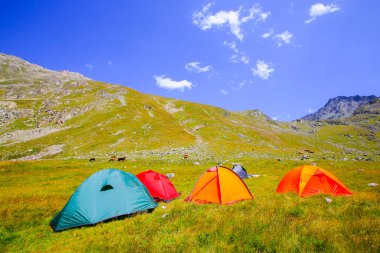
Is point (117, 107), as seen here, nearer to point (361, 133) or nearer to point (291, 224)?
point (291, 224)

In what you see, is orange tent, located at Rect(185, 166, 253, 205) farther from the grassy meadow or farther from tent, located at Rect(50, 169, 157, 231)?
tent, located at Rect(50, 169, 157, 231)

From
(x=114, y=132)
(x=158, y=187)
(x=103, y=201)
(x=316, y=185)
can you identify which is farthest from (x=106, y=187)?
(x=114, y=132)

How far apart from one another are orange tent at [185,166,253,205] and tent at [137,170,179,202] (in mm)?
2238

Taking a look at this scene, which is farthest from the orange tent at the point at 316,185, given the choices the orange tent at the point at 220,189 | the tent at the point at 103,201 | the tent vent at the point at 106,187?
the tent vent at the point at 106,187

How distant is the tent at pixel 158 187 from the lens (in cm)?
1653

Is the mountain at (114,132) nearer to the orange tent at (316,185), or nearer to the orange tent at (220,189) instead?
the orange tent at (316,185)

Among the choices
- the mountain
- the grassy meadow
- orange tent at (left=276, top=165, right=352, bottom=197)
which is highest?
the mountain

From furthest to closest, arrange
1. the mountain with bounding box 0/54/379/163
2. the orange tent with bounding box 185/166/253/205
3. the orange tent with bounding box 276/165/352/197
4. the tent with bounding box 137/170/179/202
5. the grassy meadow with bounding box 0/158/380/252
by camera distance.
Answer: the mountain with bounding box 0/54/379/163 < the tent with bounding box 137/170/179/202 < the orange tent with bounding box 276/165/352/197 < the orange tent with bounding box 185/166/253/205 < the grassy meadow with bounding box 0/158/380/252

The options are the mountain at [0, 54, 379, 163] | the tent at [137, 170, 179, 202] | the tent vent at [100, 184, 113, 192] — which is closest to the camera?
the tent vent at [100, 184, 113, 192]

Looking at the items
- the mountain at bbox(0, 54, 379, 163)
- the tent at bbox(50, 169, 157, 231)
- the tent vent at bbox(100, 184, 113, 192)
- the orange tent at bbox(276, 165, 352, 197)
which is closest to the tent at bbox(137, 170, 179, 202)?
the tent at bbox(50, 169, 157, 231)

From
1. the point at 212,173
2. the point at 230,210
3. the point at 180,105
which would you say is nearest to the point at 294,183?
the point at 212,173

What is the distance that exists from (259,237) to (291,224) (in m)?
1.68

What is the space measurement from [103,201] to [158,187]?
4.82 m

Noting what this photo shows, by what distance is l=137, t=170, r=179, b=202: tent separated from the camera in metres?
16.5
